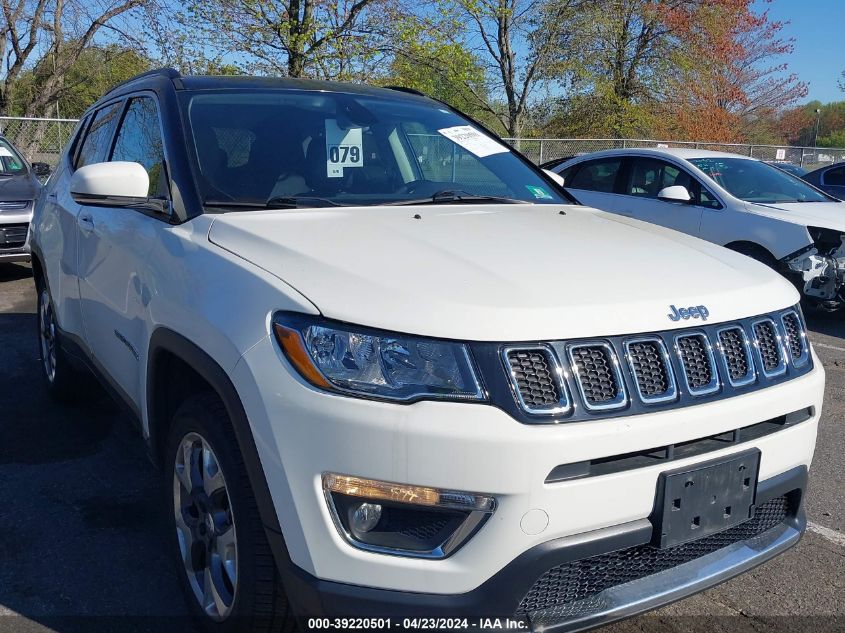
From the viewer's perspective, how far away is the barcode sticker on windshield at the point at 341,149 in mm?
3086

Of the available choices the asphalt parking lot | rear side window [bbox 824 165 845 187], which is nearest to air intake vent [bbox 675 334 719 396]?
the asphalt parking lot

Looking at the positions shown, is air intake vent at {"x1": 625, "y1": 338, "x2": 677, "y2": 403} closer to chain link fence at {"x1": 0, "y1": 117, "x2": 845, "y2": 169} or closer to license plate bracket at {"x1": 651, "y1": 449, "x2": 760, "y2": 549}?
license plate bracket at {"x1": 651, "y1": 449, "x2": 760, "y2": 549}

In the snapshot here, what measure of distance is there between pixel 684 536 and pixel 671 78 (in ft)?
86.0

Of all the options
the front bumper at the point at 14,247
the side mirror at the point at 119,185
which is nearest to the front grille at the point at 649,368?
the side mirror at the point at 119,185

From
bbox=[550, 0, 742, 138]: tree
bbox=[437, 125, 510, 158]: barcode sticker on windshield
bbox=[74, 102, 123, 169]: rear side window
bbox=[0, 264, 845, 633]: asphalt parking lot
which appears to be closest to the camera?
bbox=[0, 264, 845, 633]: asphalt parking lot

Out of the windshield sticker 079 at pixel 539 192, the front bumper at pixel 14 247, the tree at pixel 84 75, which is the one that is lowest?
the front bumper at pixel 14 247

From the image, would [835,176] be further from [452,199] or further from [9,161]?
[9,161]

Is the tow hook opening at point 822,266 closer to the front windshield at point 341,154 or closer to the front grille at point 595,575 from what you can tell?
the front windshield at point 341,154

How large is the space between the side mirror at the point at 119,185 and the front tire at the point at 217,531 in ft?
2.65

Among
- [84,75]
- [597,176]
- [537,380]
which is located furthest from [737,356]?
[84,75]

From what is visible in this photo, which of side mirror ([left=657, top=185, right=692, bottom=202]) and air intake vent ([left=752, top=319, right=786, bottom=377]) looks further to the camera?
side mirror ([left=657, top=185, right=692, bottom=202])

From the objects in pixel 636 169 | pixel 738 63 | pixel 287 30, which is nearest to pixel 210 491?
pixel 636 169

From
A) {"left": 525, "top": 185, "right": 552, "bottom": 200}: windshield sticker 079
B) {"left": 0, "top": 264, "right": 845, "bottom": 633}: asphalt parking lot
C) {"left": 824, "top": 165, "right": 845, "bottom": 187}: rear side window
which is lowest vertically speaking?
{"left": 0, "top": 264, "right": 845, "bottom": 633}: asphalt parking lot

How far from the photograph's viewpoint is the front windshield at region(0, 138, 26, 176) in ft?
31.8
